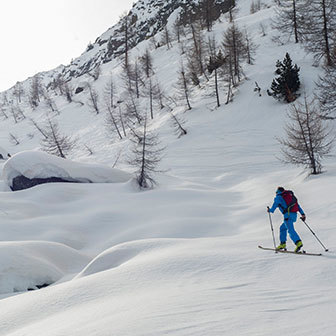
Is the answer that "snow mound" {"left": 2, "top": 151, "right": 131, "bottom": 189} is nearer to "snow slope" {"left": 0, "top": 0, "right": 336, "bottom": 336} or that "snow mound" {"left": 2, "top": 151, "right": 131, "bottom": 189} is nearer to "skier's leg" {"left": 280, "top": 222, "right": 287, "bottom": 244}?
"snow slope" {"left": 0, "top": 0, "right": 336, "bottom": 336}

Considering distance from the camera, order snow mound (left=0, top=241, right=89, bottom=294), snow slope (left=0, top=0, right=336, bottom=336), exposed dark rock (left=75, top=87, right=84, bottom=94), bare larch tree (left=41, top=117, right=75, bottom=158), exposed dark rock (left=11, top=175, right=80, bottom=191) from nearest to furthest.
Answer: snow slope (left=0, top=0, right=336, bottom=336) < snow mound (left=0, top=241, right=89, bottom=294) < exposed dark rock (left=11, top=175, right=80, bottom=191) < bare larch tree (left=41, top=117, right=75, bottom=158) < exposed dark rock (left=75, top=87, right=84, bottom=94)

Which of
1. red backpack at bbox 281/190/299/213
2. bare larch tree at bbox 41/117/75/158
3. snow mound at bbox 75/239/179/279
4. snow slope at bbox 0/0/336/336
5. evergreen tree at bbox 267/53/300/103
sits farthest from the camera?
evergreen tree at bbox 267/53/300/103

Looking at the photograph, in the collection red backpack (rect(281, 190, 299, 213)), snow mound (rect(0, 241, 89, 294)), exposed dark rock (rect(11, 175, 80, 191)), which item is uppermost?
red backpack (rect(281, 190, 299, 213))

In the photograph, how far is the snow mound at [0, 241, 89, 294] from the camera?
9.75m

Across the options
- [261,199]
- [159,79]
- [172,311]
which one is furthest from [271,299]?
[159,79]

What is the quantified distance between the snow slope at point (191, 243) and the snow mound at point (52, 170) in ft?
5.57

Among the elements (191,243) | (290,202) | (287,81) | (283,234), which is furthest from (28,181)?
(287,81)

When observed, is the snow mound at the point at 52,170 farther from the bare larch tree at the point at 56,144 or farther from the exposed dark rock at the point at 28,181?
the bare larch tree at the point at 56,144

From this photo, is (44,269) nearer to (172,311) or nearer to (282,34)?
(172,311)

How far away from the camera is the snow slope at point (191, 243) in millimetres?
4328

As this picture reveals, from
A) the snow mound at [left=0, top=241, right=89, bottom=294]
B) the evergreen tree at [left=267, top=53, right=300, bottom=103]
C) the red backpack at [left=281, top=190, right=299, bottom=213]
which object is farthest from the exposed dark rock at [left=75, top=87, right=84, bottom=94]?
the red backpack at [left=281, top=190, right=299, bottom=213]

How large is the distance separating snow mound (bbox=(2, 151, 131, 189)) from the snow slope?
66.8 inches

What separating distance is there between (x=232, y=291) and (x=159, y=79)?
5425cm

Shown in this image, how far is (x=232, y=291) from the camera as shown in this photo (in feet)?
16.8
